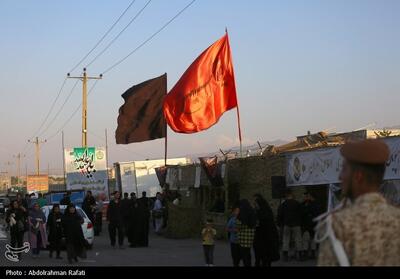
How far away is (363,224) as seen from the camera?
2783 millimetres

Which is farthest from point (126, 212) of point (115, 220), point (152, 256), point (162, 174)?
point (162, 174)

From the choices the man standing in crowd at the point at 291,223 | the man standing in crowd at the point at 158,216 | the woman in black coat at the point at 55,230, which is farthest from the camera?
the man standing in crowd at the point at 158,216

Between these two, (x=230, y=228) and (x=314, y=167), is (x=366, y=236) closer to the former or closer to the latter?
(x=230, y=228)

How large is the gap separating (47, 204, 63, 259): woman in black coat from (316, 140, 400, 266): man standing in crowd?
1489cm

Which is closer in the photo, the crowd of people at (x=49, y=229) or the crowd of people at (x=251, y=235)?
the crowd of people at (x=251, y=235)

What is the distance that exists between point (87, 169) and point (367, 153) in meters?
34.7

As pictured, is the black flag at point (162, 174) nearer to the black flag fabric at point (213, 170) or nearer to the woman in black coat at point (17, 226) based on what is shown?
the black flag fabric at point (213, 170)

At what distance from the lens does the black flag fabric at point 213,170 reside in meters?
20.7

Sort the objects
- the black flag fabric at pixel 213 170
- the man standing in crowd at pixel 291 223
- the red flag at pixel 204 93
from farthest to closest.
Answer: the black flag fabric at pixel 213 170
the red flag at pixel 204 93
the man standing in crowd at pixel 291 223

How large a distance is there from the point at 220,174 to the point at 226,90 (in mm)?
3009

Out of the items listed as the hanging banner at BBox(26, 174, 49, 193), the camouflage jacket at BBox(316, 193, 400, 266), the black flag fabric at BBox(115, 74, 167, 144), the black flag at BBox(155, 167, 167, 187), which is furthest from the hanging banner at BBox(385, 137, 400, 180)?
the hanging banner at BBox(26, 174, 49, 193)

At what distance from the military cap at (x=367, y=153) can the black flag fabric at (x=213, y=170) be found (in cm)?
1751

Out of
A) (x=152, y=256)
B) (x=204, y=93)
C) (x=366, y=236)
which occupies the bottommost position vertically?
(x=152, y=256)

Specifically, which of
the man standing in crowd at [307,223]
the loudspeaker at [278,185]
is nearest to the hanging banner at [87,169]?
the loudspeaker at [278,185]
